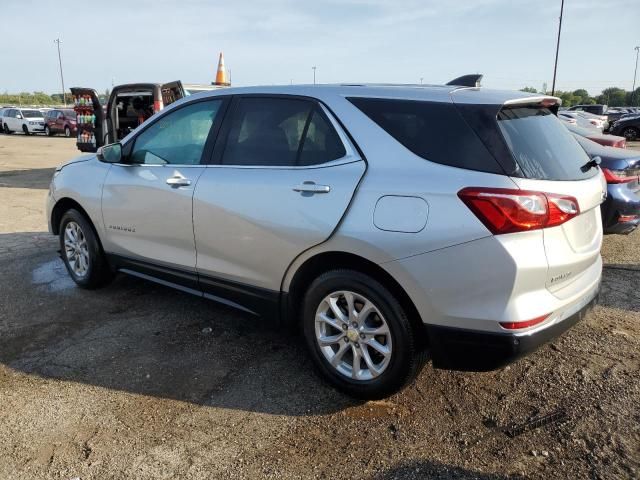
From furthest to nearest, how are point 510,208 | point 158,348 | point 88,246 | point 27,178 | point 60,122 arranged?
point 60,122 < point 27,178 < point 88,246 < point 158,348 < point 510,208

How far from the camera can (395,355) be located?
2885mm

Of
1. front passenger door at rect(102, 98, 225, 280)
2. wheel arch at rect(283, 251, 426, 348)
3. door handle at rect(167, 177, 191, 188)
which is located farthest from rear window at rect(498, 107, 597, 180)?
door handle at rect(167, 177, 191, 188)

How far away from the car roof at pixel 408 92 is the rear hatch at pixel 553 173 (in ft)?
0.26

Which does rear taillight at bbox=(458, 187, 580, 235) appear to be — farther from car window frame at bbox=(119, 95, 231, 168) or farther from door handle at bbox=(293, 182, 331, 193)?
car window frame at bbox=(119, 95, 231, 168)

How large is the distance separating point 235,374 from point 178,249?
103cm

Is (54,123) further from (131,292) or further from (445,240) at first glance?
(445,240)

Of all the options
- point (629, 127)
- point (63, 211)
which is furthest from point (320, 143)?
point (629, 127)

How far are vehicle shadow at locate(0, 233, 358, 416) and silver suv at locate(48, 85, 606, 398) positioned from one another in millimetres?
332

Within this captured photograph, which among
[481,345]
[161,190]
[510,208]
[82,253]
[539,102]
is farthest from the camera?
[82,253]

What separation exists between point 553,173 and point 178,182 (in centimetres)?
241

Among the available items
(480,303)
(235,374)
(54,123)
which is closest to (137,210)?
(235,374)

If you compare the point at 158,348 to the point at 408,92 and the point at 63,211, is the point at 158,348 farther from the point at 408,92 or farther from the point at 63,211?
the point at 408,92

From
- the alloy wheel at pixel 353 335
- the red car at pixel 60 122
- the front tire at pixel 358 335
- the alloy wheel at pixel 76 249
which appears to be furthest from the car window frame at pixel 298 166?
the red car at pixel 60 122

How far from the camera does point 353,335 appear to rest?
10.0 feet
